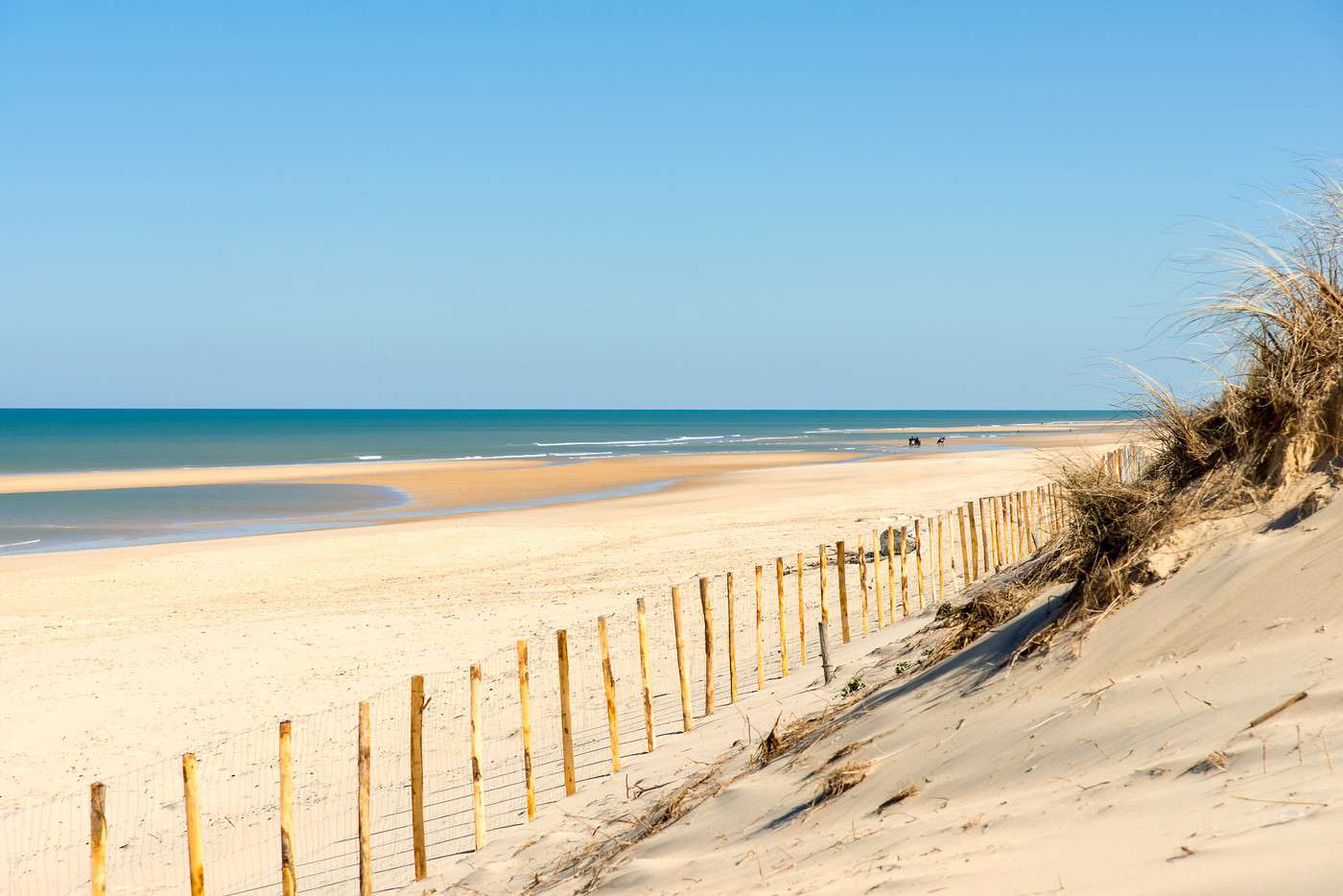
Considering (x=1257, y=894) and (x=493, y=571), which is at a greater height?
(x=1257, y=894)

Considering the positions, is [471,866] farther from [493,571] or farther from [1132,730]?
[493,571]

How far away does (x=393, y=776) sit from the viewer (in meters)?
10.2

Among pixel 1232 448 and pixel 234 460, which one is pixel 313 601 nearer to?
pixel 1232 448

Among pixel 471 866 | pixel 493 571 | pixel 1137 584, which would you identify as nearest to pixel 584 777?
pixel 471 866

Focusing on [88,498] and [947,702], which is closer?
[947,702]

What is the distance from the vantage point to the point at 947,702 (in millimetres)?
5887

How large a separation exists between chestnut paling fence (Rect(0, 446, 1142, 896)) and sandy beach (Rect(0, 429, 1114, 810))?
0.83m

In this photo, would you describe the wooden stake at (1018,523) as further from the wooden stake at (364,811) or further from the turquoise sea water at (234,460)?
the wooden stake at (364,811)

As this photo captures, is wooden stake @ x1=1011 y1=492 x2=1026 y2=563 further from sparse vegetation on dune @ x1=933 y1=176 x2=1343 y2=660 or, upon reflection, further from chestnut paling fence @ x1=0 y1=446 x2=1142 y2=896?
sparse vegetation on dune @ x1=933 y1=176 x2=1343 y2=660

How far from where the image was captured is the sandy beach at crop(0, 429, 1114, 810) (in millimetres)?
11883

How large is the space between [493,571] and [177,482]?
109 feet

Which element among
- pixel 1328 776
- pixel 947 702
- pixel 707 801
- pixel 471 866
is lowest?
pixel 471 866

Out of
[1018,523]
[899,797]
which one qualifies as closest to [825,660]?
[899,797]

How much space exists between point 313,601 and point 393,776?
30.8 feet
